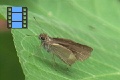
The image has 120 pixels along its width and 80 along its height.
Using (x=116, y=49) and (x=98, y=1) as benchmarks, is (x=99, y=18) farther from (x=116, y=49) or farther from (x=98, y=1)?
(x=116, y=49)

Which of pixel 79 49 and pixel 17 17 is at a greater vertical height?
pixel 17 17

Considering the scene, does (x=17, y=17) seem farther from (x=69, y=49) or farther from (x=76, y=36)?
(x=69, y=49)

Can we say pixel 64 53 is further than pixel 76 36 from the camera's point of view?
No

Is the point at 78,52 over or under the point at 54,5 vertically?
under

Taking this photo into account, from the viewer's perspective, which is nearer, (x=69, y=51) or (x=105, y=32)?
(x=69, y=51)

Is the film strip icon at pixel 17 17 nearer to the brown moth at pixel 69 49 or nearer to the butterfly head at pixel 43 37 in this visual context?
the butterfly head at pixel 43 37

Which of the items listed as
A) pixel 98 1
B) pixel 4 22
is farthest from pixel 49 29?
pixel 98 1

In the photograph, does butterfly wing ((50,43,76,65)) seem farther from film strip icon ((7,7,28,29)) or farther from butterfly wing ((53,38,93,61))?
film strip icon ((7,7,28,29))

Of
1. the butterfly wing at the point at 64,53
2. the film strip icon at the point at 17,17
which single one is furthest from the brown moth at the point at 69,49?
the film strip icon at the point at 17,17

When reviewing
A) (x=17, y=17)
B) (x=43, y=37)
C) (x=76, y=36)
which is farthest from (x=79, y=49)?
(x=17, y=17)
